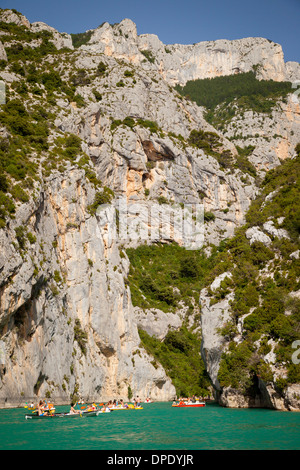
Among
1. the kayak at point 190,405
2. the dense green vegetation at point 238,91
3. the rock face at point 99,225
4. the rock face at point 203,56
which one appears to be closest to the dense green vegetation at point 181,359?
the rock face at point 99,225

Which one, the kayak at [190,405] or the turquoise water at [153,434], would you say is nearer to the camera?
the turquoise water at [153,434]

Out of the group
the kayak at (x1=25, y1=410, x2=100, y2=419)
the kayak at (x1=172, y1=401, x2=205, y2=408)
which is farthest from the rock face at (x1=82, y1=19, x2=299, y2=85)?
the kayak at (x1=25, y1=410, x2=100, y2=419)

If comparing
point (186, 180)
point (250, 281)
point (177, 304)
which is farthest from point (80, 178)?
point (186, 180)

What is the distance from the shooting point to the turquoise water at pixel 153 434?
1864 cm

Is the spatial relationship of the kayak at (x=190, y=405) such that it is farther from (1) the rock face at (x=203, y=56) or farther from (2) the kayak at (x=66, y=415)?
(1) the rock face at (x=203, y=56)

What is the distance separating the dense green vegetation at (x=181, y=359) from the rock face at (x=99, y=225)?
5.14 feet

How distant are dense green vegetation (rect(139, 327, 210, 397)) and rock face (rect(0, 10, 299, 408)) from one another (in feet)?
5.14

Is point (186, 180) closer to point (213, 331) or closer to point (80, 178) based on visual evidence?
point (80, 178)

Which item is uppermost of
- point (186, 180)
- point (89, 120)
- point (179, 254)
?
point (89, 120)

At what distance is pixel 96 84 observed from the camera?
89125 mm

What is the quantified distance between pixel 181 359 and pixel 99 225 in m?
25.4

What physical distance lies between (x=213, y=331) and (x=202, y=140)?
64.5m

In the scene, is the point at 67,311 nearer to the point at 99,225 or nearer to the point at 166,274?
the point at 99,225

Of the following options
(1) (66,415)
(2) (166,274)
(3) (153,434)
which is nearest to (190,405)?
(1) (66,415)
